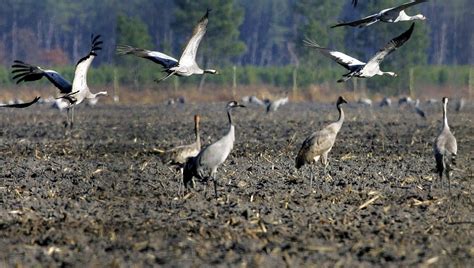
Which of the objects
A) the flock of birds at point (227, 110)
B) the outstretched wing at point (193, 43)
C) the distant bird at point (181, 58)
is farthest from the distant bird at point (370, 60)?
the distant bird at point (181, 58)

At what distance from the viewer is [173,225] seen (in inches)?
456

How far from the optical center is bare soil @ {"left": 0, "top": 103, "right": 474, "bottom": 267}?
33.0ft

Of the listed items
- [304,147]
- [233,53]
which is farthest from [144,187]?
[233,53]

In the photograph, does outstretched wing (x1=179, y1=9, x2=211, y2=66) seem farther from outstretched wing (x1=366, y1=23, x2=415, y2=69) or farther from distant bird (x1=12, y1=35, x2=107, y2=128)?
outstretched wing (x1=366, y1=23, x2=415, y2=69)

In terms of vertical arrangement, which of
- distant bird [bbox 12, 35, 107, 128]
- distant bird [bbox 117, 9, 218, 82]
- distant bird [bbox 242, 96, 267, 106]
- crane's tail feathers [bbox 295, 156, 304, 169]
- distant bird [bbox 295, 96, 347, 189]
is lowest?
distant bird [bbox 242, 96, 267, 106]

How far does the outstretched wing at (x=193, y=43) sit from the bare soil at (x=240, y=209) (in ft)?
5.20

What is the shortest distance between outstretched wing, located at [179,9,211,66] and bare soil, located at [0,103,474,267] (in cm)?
159

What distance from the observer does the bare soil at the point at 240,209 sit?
10055 millimetres

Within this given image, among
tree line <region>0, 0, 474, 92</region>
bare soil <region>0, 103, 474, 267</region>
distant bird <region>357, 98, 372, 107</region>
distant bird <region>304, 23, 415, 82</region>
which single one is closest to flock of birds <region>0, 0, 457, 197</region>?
distant bird <region>304, 23, 415, 82</region>

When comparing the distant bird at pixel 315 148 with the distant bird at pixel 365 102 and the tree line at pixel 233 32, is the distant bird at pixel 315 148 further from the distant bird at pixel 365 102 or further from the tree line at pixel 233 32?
the tree line at pixel 233 32

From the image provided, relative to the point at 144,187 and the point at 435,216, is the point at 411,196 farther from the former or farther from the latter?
the point at 144,187

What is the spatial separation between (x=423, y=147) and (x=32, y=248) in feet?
41.5

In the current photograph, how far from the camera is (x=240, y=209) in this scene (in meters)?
12.7

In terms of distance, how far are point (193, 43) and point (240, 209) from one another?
6065 millimetres
